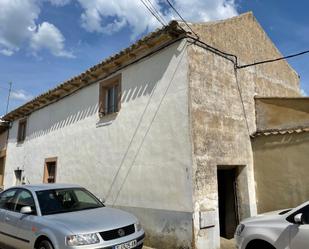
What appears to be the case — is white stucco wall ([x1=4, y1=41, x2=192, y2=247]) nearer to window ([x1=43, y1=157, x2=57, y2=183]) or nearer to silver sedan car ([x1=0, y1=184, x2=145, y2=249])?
window ([x1=43, y1=157, x2=57, y2=183])

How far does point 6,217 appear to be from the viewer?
609 centimetres

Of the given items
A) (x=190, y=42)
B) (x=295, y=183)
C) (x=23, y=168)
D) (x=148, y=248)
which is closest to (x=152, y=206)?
(x=148, y=248)

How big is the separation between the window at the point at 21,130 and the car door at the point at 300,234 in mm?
14382

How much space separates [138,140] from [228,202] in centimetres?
292

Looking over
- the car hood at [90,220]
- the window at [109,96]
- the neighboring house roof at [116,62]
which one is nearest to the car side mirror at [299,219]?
the car hood at [90,220]

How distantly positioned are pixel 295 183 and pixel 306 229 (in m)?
3.74

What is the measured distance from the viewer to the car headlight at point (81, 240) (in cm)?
461

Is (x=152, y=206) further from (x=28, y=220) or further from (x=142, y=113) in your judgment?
(x=28, y=220)

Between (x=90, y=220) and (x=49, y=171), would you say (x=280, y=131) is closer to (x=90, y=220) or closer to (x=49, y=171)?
(x=90, y=220)

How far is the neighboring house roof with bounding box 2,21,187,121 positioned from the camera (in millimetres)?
7453

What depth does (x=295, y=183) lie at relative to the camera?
725 cm

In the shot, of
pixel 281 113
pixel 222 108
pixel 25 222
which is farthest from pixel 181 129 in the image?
pixel 25 222

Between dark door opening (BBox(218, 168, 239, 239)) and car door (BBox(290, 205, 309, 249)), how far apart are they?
4098 mm

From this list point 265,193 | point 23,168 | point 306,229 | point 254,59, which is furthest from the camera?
point 23,168
